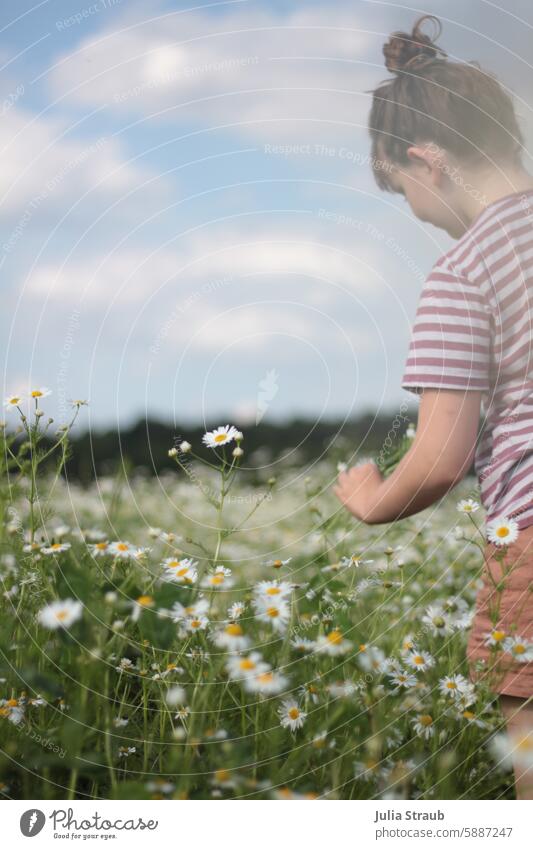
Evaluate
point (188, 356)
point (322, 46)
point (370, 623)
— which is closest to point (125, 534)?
point (188, 356)

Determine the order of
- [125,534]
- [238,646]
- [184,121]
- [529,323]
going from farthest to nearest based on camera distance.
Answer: [125,534] < [184,121] < [529,323] < [238,646]

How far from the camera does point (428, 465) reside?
49.3 inches

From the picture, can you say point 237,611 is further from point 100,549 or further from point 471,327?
point 471,327

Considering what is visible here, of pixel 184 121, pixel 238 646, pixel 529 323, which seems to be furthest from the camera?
pixel 184 121

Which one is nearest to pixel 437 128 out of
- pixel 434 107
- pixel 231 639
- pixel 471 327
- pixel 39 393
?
pixel 434 107

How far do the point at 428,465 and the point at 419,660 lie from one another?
30 cm

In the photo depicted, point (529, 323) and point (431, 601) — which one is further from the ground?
point (529, 323)

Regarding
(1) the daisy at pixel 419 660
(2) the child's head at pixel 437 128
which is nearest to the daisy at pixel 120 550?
(1) the daisy at pixel 419 660

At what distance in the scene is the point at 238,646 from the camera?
3.87ft

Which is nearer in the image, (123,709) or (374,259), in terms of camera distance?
(123,709)

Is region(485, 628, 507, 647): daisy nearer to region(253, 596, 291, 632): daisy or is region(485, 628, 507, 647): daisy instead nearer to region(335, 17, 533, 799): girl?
region(335, 17, 533, 799): girl
